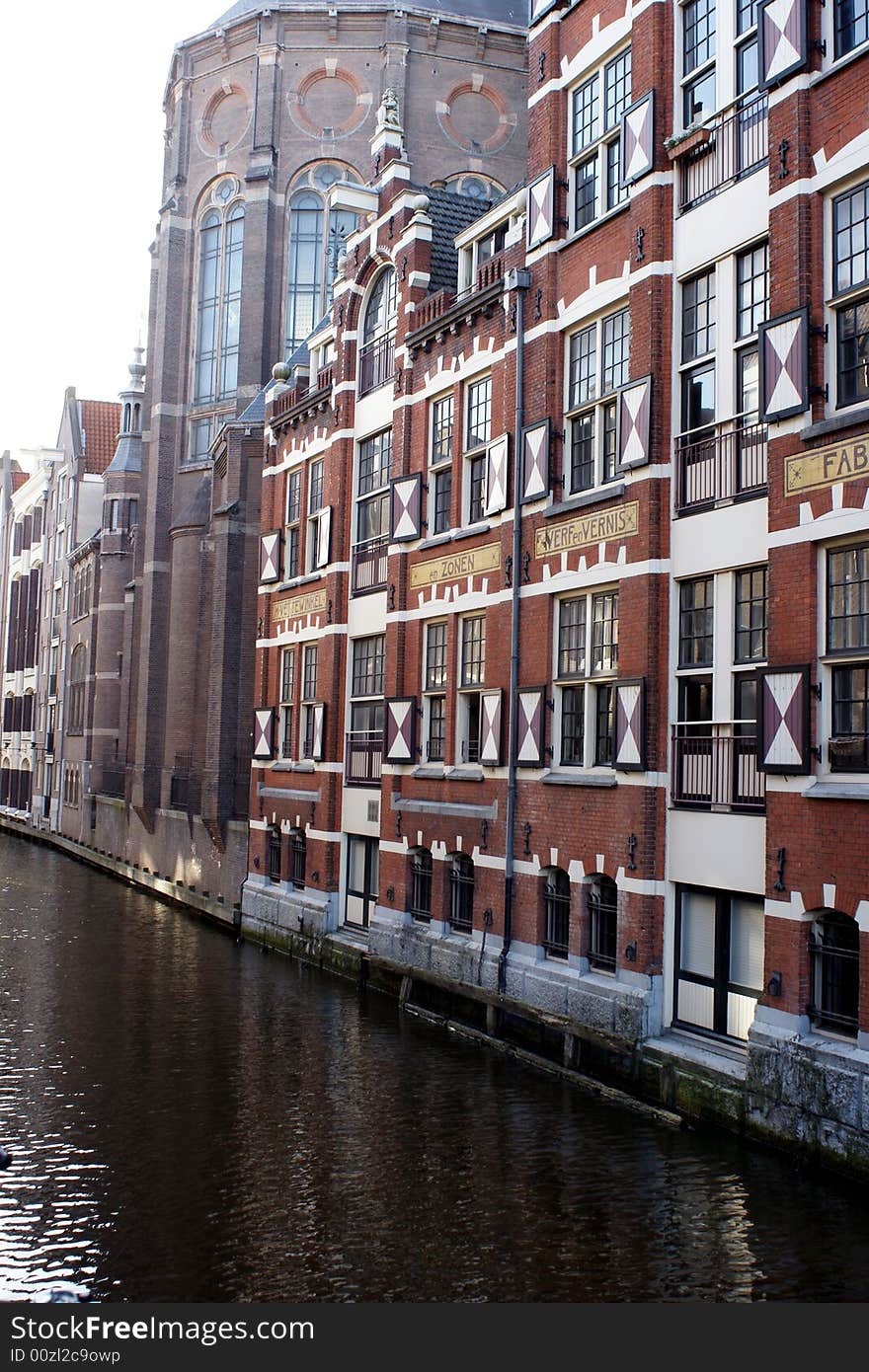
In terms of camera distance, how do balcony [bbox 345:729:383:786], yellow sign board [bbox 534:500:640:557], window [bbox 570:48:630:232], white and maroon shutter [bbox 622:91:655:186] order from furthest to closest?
1. balcony [bbox 345:729:383:786]
2. window [bbox 570:48:630:232]
3. yellow sign board [bbox 534:500:640:557]
4. white and maroon shutter [bbox 622:91:655:186]

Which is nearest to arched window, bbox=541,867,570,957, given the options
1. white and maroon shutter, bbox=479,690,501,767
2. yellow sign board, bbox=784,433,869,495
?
white and maroon shutter, bbox=479,690,501,767

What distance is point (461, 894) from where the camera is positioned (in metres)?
21.7

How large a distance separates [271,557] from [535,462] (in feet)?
43.2

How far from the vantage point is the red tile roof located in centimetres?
6462

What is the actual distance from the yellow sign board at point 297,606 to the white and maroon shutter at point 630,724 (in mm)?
12633

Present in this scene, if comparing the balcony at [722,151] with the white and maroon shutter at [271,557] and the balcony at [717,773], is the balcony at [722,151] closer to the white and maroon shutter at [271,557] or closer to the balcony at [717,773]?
the balcony at [717,773]

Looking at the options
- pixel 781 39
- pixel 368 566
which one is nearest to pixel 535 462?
pixel 781 39

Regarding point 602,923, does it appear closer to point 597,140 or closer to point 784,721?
point 784,721

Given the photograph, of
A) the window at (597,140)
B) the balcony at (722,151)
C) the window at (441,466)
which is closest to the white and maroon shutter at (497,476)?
the window at (441,466)

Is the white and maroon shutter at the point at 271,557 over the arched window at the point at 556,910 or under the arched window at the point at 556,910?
over

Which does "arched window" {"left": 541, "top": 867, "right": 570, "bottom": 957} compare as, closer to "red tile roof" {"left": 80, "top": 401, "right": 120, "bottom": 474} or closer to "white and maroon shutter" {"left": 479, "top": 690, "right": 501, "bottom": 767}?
"white and maroon shutter" {"left": 479, "top": 690, "right": 501, "bottom": 767}

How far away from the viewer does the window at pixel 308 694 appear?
28750 mm

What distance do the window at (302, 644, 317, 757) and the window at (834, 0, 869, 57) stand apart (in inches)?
706

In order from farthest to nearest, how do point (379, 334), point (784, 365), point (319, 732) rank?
1. point (319, 732)
2. point (379, 334)
3. point (784, 365)
